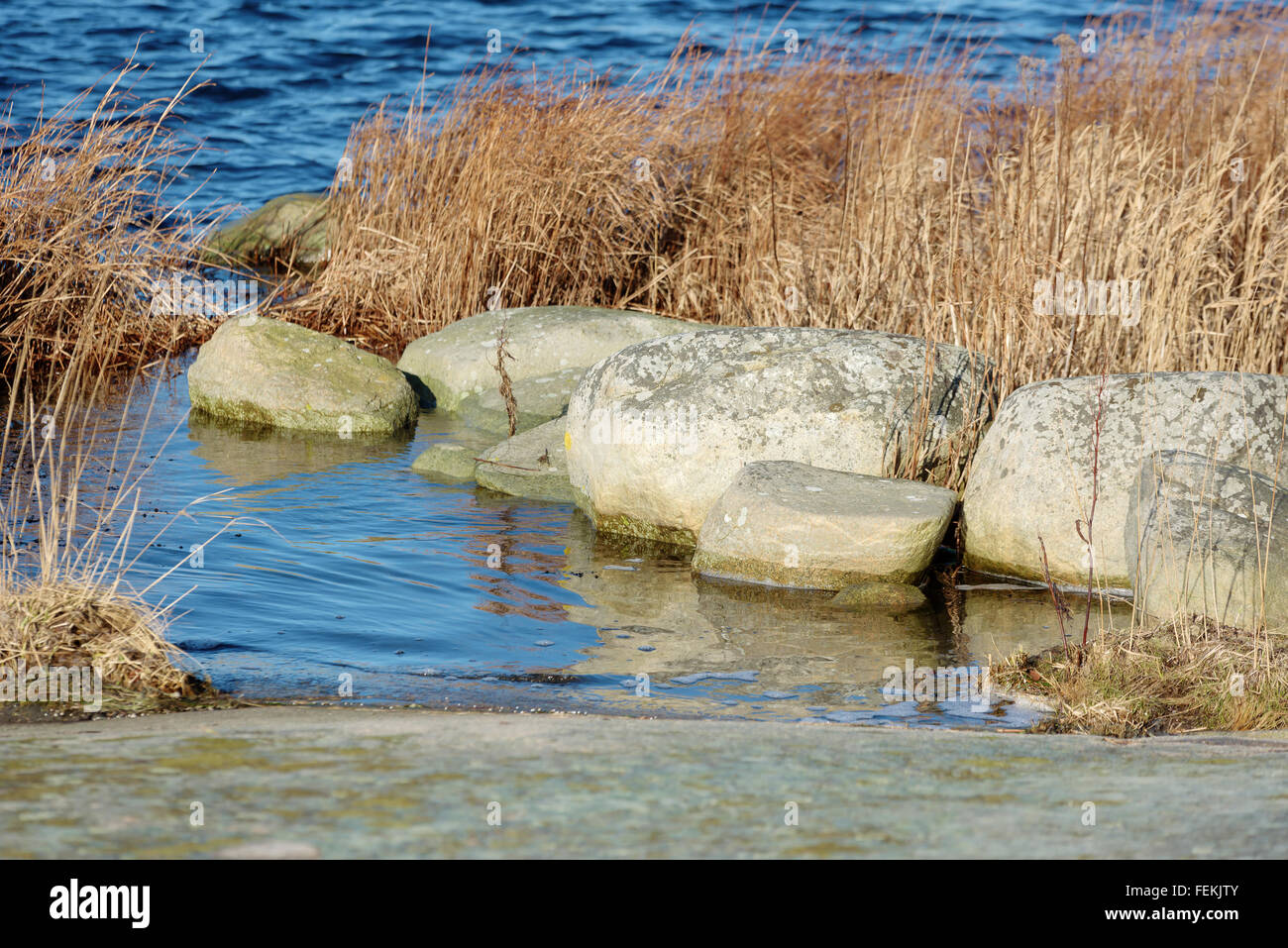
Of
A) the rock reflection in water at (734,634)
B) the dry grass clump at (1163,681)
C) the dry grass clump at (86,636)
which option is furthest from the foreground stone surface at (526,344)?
the dry grass clump at (86,636)

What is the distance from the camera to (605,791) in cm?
277

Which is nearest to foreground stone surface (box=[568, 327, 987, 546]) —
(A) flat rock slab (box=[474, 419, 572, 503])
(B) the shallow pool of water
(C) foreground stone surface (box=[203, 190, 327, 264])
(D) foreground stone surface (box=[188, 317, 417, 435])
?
(B) the shallow pool of water

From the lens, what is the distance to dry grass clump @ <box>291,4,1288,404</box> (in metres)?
7.61

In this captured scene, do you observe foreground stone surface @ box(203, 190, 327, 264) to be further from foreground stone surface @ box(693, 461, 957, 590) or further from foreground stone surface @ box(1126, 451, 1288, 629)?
foreground stone surface @ box(1126, 451, 1288, 629)

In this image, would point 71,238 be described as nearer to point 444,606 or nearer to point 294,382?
point 294,382

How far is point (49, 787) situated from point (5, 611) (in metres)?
1.39

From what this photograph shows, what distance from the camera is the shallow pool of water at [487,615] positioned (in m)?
4.51

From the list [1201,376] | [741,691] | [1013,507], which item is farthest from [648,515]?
[1201,376]

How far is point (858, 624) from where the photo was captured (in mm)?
5469

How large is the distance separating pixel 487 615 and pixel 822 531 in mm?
1396

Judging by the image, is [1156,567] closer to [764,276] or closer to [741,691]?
[741,691]

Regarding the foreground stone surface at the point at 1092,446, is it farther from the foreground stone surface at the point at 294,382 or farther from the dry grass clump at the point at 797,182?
the foreground stone surface at the point at 294,382

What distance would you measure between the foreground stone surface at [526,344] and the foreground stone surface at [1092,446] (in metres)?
2.91

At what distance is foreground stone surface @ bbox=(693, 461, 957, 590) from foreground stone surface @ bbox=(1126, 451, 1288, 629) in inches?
32.4
